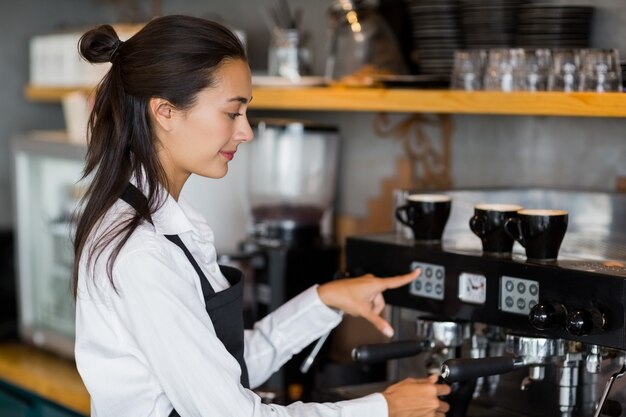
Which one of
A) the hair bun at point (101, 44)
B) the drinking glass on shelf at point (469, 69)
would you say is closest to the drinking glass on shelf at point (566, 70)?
the drinking glass on shelf at point (469, 69)

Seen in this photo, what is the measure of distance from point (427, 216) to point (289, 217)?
76 centimetres

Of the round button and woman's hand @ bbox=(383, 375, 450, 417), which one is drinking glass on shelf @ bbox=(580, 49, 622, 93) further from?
woman's hand @ bbox=(383, 375, 450, 417)

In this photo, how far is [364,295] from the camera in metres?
Result: 1.73

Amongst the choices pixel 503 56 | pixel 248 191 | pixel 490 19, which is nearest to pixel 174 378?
pixel 503 56

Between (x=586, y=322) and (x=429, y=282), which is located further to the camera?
(x=429, y=282)

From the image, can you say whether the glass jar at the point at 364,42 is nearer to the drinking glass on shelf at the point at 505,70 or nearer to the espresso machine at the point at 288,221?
the espresso machine at the point at 288,221

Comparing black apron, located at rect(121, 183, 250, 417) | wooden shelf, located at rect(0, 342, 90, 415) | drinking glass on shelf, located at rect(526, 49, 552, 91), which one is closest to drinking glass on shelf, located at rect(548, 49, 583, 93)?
drinking glass on shelf, located at rect(526, 49, 552, 91)

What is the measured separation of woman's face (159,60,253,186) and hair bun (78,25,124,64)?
0.17 meters

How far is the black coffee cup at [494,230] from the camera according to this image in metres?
1.63

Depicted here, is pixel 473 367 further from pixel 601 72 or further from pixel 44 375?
pixel 44 375

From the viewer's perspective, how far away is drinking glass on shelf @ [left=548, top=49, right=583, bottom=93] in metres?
1.81

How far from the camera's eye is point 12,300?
332 cm

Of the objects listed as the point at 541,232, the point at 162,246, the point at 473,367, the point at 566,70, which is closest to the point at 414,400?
the point at 473,367

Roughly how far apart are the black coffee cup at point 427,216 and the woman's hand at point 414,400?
0.31 metres
